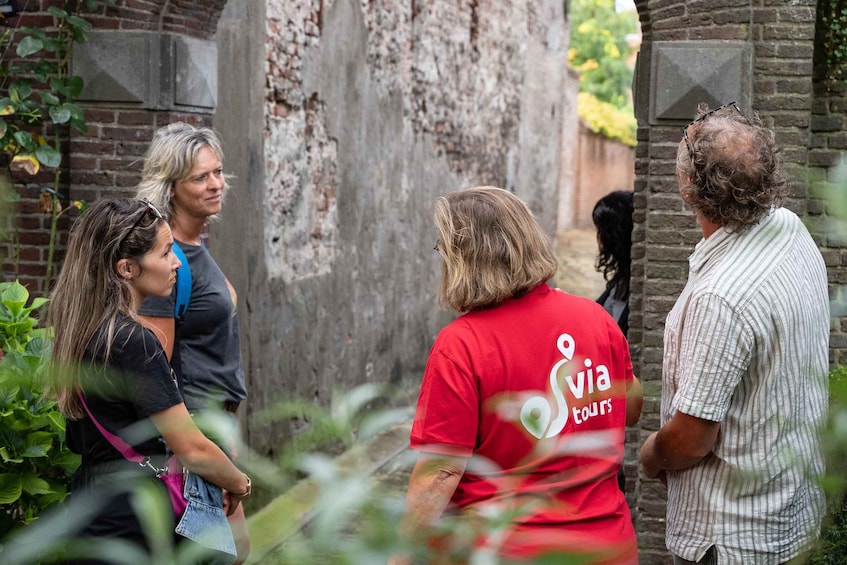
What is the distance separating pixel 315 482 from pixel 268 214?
6.25 meters

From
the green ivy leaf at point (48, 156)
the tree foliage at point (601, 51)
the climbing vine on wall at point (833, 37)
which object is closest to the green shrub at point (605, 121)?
the tree foliage at point (601, 51)

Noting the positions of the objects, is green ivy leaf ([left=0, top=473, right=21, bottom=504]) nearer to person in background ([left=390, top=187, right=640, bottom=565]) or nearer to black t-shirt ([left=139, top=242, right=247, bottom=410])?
black t-shirt ([left=139, top=242, right=247, bottom=410])

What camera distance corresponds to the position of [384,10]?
9.03m

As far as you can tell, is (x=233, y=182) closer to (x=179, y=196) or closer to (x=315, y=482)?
(x=179, y=196)

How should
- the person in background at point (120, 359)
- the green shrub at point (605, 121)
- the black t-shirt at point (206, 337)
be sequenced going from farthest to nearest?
the green shrub at point (605, 121) → the black t-shirt at point (206, 337) → the person in background at point (120, 359)

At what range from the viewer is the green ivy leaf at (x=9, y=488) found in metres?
3.52

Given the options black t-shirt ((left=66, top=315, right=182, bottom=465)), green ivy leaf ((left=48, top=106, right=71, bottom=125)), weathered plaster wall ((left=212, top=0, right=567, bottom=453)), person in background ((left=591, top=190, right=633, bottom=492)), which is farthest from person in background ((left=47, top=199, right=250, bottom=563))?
weathered plaster wall ((left=212, top=0, right=567, bottom=453))

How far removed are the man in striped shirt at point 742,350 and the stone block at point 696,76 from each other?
2.01 metres

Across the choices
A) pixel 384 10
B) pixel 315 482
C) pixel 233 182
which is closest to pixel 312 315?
pixel 233 182

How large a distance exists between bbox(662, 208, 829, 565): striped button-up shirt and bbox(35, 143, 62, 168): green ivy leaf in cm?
345

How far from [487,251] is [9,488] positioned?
2.00 meters

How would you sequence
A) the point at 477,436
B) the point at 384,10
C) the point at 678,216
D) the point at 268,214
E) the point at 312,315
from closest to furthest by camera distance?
the point at 477,436
the point at 678,216
the point at 268,214
the point at 312,315
the point at 384,10

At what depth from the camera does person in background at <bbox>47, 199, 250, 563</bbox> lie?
2695 mm

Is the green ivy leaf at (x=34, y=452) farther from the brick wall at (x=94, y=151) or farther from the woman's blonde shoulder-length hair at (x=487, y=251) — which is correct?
the brick wall at (x=94, y=151)
